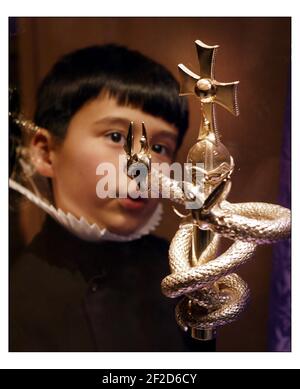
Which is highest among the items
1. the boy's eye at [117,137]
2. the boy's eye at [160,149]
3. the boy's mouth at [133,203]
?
the boy's eye at [117,137]

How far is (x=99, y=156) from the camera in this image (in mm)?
724

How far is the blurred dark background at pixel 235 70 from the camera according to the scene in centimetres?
66

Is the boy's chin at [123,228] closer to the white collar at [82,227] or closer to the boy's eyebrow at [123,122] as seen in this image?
the white collar at [82,227]

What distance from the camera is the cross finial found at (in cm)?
52

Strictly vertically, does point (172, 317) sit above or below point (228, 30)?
below

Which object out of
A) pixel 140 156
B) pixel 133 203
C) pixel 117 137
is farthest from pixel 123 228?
pixel 140 156

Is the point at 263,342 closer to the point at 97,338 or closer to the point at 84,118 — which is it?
the point at 97,338

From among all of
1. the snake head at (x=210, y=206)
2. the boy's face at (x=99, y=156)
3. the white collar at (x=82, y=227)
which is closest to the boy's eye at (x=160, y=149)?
the boy's face at (x=99, y=156)

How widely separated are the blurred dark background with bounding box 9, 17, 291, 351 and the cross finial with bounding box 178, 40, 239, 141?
0.30ft

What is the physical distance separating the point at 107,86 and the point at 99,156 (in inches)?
4.2

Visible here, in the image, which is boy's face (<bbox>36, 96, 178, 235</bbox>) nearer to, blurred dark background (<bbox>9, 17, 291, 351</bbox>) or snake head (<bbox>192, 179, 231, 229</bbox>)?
blurred dark background (<bbox>9, 17, 291, 351</bbox>)
